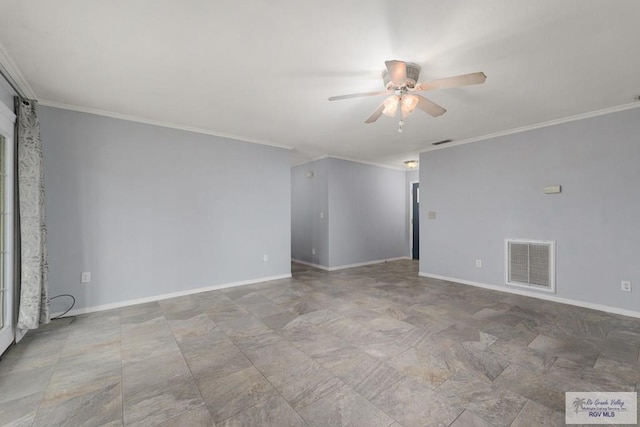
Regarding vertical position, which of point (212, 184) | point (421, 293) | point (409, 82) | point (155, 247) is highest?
point (409, 82)

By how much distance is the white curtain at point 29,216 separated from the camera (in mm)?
2586

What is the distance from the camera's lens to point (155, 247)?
3.78 meters

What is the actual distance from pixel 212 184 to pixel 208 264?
4.13 feet

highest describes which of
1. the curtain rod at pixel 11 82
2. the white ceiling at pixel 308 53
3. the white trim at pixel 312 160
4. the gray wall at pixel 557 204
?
the white ceiling at pixel 308 53

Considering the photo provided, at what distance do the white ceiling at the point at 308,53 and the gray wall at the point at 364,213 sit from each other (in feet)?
8.56

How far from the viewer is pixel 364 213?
254 inches

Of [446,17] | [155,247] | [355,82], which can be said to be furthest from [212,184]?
[446,17]

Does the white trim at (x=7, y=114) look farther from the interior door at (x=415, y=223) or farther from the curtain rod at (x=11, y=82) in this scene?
the interior door at (x=415, y=223)

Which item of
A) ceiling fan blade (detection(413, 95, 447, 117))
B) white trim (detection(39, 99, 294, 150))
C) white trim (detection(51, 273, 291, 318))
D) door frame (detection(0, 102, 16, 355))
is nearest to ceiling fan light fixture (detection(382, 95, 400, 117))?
ceiling fan blade (detection(413, 95, 447, 117))

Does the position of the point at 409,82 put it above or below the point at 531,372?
above

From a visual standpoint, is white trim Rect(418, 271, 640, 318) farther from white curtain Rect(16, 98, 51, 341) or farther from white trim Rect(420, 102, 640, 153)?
white curtain Rect(16, 98, 51, 341)

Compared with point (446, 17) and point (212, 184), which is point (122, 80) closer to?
point (212, 184)

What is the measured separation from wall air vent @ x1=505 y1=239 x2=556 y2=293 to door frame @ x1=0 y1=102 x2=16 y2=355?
19.8 ft

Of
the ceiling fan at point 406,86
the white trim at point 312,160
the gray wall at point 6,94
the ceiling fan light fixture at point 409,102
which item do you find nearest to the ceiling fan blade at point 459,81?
the ceiling fan at point 406,86
